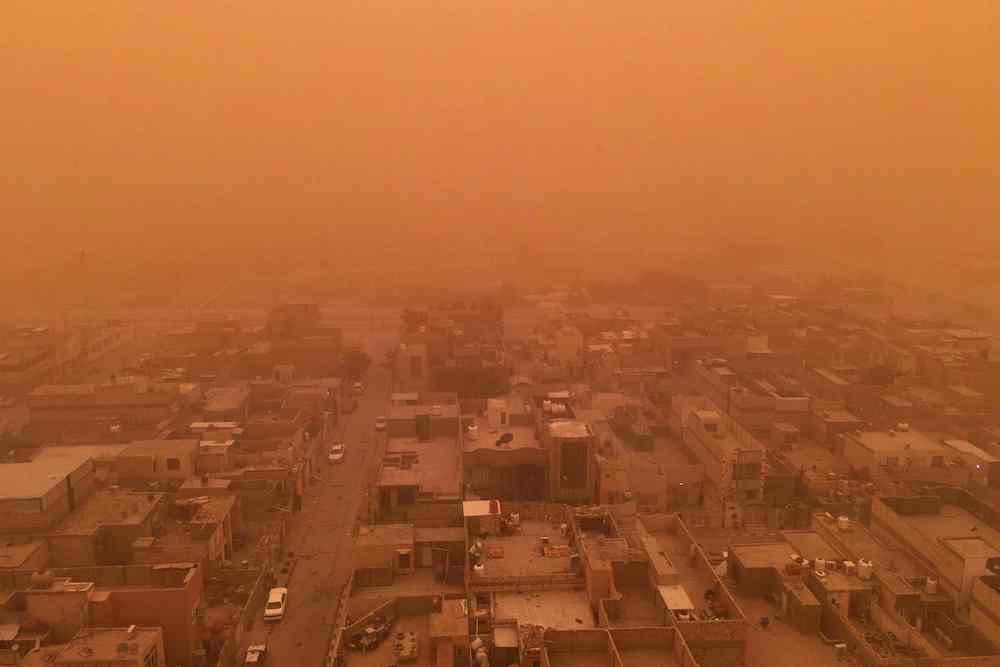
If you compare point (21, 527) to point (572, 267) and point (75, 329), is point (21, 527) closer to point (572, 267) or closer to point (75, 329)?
point (75, 329)

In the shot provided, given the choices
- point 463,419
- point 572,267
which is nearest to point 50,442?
point 463,419

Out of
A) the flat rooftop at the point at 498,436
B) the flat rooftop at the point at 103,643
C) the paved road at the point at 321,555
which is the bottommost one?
the paved road at the point at 321,555

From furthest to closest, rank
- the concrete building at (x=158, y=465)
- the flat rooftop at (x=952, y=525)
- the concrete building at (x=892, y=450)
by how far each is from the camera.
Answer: the concrete building at (x=892, y=450) < the concrete building at (x=158, y=465) < the flat rooftop at (x=952, y=525)

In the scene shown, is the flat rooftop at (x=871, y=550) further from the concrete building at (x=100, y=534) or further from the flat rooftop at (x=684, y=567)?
the concrete building at (x=100, y=534)

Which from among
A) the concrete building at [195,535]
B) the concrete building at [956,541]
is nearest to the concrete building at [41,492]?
the concrete building at [195,535]

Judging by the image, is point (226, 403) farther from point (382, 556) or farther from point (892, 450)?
point (892, 450)

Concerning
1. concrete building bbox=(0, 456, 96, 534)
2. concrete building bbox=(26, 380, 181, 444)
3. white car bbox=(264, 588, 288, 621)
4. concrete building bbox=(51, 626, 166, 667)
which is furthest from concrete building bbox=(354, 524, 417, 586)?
concrete building bbox=(26, 380, 181, 444)

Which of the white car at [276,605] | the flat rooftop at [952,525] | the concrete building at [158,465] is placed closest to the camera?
the white car at [276,605]

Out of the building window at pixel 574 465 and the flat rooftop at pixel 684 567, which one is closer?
the flat rooftop at pixel 684 567
